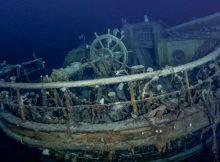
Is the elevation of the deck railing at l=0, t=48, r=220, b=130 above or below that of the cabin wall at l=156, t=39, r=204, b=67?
below

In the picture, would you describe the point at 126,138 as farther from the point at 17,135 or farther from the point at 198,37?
the point at 198,37

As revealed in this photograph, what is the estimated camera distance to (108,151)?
725 centimetres

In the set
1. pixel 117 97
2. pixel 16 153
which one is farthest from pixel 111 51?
pixel 16 153

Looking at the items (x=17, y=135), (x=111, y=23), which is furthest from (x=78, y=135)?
(x=111, y=23)

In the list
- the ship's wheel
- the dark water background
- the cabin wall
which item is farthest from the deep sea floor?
the dark water background

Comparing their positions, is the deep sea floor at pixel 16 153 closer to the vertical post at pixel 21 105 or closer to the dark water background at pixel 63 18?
the vertical post at pixel 21 105

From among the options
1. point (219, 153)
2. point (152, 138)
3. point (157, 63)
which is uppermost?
point (157, 63)

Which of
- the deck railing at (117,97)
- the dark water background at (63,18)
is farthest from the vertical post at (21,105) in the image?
the dark water background at (63,18)

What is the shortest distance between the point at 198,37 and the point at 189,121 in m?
4.51

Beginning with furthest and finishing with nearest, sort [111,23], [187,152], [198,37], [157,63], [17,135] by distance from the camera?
[111,23]
[157,63]
[198,37]
[17,135]
[187,152]

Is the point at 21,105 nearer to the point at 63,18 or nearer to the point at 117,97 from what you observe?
the point at 117,97

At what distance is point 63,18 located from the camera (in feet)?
87.0

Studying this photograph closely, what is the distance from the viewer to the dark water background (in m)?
21.9

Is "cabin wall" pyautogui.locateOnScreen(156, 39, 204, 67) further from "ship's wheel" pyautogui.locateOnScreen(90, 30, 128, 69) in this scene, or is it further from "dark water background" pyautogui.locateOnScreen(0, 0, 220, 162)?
"dark water background" pyautogui.locateOnScreen(0, 0, 220, 162)
